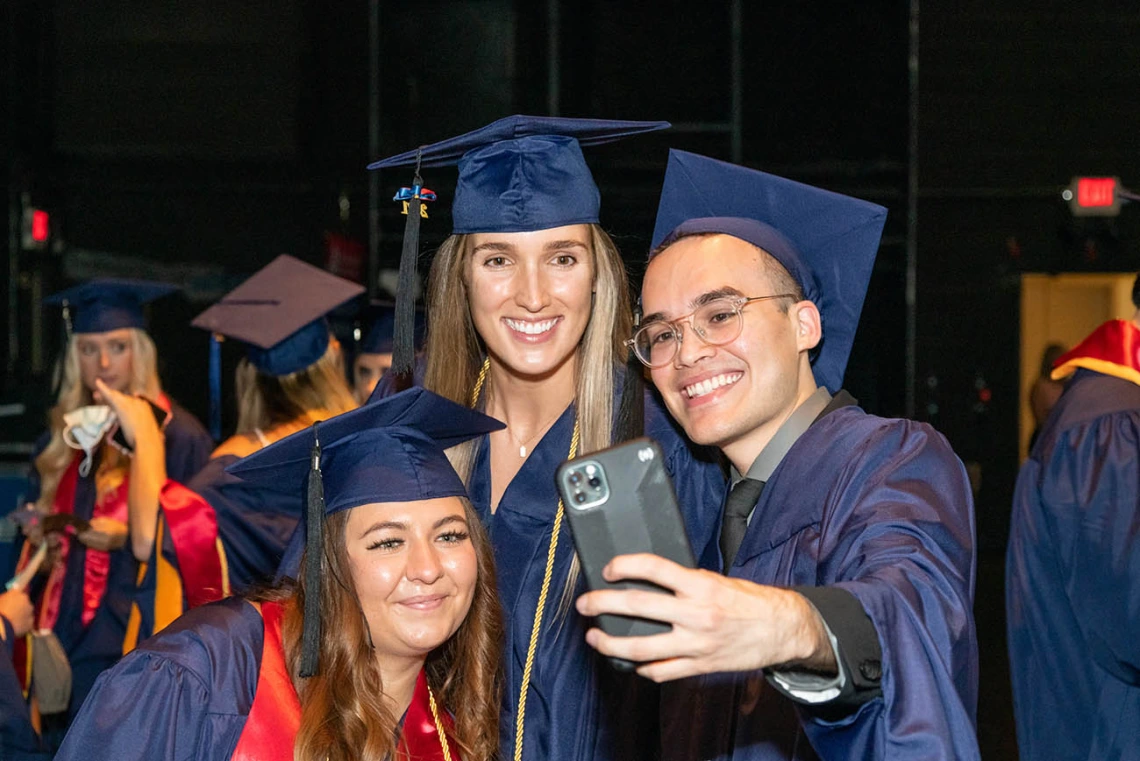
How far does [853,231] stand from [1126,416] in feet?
5.55

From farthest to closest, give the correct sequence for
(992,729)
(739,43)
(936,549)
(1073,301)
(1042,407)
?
(1073,301) → (739,43) → (1042,407) → (992,729) → (936,549)

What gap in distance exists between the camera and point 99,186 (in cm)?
671

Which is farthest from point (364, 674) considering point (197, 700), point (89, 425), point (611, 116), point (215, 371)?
point (611, 116)

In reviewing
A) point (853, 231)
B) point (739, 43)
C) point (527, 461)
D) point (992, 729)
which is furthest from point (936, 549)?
point (739, 43)

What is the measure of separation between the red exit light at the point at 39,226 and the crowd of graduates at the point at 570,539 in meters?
4.14

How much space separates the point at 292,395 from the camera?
4.11 meters

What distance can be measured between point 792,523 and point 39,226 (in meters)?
5.74

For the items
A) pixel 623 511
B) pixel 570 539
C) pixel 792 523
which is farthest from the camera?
pixel 570 539

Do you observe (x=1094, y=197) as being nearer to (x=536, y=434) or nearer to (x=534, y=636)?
(x=536, y=434)

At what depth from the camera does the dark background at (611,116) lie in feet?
22.1

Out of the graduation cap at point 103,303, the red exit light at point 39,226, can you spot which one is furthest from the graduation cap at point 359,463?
the red exit light at point 39,226

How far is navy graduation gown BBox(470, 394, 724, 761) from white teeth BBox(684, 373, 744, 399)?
38 cm

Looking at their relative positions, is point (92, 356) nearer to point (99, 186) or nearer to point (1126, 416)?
point (99, 186)

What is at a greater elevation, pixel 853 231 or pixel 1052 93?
pixel 1052 93
